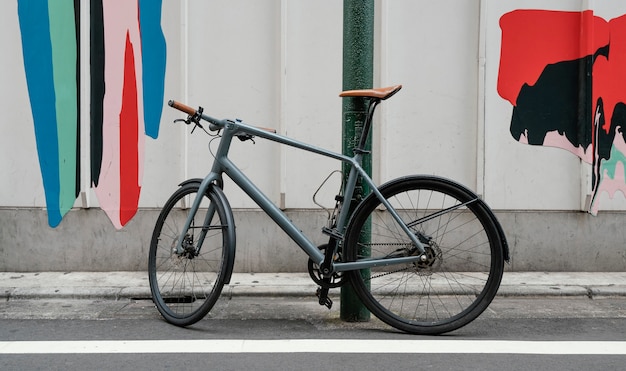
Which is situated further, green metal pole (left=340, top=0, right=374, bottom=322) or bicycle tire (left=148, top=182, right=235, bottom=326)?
green metal pole (left=340, top=0, right=374, bottom=322)

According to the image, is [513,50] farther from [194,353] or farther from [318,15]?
[194,353]

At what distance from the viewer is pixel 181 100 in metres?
6.34

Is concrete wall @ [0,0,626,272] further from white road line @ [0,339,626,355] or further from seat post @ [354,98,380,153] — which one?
white road line @ [0,339,626,355]

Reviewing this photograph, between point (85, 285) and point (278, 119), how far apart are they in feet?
7.66

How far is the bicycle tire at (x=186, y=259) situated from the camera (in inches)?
169

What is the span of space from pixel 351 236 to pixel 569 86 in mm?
3390

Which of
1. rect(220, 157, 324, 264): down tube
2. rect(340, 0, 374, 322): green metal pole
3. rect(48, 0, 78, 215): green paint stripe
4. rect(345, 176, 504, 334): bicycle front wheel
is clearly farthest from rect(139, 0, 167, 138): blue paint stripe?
rect(345, 176, 504, 334): bicycle front wheel

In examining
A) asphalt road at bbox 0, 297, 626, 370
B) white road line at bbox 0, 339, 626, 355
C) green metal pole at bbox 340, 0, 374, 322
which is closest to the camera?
asphalt road at bbox 0, 297, 626, 370

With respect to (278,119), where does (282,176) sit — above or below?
below

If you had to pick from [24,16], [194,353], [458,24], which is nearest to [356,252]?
[194,353]

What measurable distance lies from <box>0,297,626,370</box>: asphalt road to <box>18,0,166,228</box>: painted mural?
55.8 inches

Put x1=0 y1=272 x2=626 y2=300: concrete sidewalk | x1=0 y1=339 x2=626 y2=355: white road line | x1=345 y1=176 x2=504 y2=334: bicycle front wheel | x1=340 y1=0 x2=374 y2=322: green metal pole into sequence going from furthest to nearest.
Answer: x1=0 y1=272 x2=626 y2=300: concrete sidewalk
x1=340 y1=0 x2=374 y2=322: green metal pole
x1=345 y1=176 x2=504 y2=334: bicycle front wheel
x1=0 y1=339 x2=626 y2=355: white road line

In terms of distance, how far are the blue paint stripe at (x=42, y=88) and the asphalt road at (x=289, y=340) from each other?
1.43m

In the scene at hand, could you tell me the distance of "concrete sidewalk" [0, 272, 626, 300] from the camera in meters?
5.50
